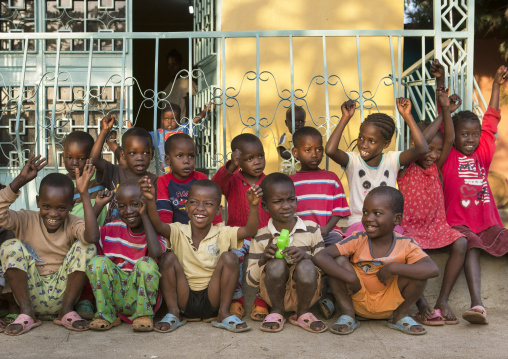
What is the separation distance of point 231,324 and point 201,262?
41 cm

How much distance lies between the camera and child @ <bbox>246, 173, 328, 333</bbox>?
3371 mm

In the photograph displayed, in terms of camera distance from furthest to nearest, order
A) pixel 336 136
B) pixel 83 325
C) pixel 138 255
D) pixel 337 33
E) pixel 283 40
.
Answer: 1. pixel 283 40
2. pixel 337 33
3. pixel 336 136
4. pixel 138 255
5. pixel 83 325

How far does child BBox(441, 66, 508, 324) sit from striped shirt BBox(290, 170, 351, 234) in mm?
766

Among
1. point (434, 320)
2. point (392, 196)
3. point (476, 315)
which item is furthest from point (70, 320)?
point (476, 315)

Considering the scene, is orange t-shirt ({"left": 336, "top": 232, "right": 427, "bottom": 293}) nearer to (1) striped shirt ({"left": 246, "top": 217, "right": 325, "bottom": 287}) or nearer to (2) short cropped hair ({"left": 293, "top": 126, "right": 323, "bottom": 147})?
(1) striped shirt ({"left": 246, "top": 217, "right": 325, "bottom": 287})

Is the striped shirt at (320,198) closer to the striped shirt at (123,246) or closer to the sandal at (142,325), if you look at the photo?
the striped shirt at (123,246)

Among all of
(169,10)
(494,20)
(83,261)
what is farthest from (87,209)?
(169,10)

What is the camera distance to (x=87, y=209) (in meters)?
3.35

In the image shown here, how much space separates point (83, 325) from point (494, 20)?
6.44 metres

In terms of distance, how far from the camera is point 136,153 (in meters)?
3.98

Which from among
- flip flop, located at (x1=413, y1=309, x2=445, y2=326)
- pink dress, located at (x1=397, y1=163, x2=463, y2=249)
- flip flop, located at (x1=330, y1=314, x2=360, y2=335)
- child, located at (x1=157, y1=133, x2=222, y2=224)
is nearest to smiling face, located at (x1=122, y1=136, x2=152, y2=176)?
child, located at (x1=157, y1=133, x2=222, y2=224)

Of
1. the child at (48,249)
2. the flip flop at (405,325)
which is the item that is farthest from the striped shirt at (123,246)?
the flip flop at (405,325)

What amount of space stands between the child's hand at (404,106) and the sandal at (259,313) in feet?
5.16

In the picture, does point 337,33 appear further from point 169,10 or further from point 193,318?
point 169,10
